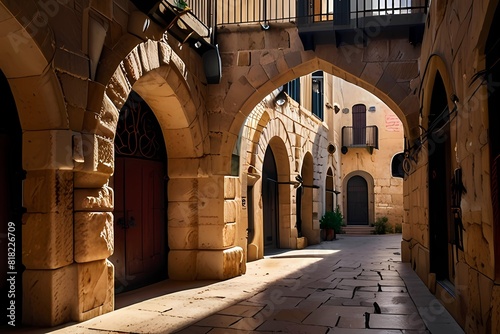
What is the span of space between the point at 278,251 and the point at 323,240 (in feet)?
10.5

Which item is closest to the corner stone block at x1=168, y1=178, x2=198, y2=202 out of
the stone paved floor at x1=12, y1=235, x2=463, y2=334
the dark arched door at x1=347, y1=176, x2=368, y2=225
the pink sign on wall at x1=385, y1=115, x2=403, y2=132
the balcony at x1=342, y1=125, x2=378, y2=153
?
the stone paved floor at x1=12, y1=235, x2=463, y2=334

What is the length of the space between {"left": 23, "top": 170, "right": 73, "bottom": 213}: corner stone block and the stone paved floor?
843 millimetres

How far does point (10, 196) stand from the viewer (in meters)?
3.82

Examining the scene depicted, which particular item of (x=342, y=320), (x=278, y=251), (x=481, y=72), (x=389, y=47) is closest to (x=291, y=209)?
(x=278, y=251)

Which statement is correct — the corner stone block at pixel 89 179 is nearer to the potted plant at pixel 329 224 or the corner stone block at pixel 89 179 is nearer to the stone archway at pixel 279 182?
the stone archway at pixel 279 182

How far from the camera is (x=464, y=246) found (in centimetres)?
314

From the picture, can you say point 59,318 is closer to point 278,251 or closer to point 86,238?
point 86,238

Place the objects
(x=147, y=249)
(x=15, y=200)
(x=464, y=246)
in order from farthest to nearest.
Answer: (x=147, y=249) → (x=15, y=200) → (x=464, y=246)

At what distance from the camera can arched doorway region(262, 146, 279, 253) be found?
10547mm

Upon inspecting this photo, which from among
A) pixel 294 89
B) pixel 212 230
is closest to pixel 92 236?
pixel 212 230

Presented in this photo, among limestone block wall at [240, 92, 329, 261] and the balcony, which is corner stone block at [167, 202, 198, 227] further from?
the balcony

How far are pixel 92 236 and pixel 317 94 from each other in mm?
10433

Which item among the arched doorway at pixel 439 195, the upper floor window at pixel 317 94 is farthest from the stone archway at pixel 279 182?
the arched doorway at pixel 439 195

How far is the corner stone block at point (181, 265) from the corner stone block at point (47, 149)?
2.85 meters
